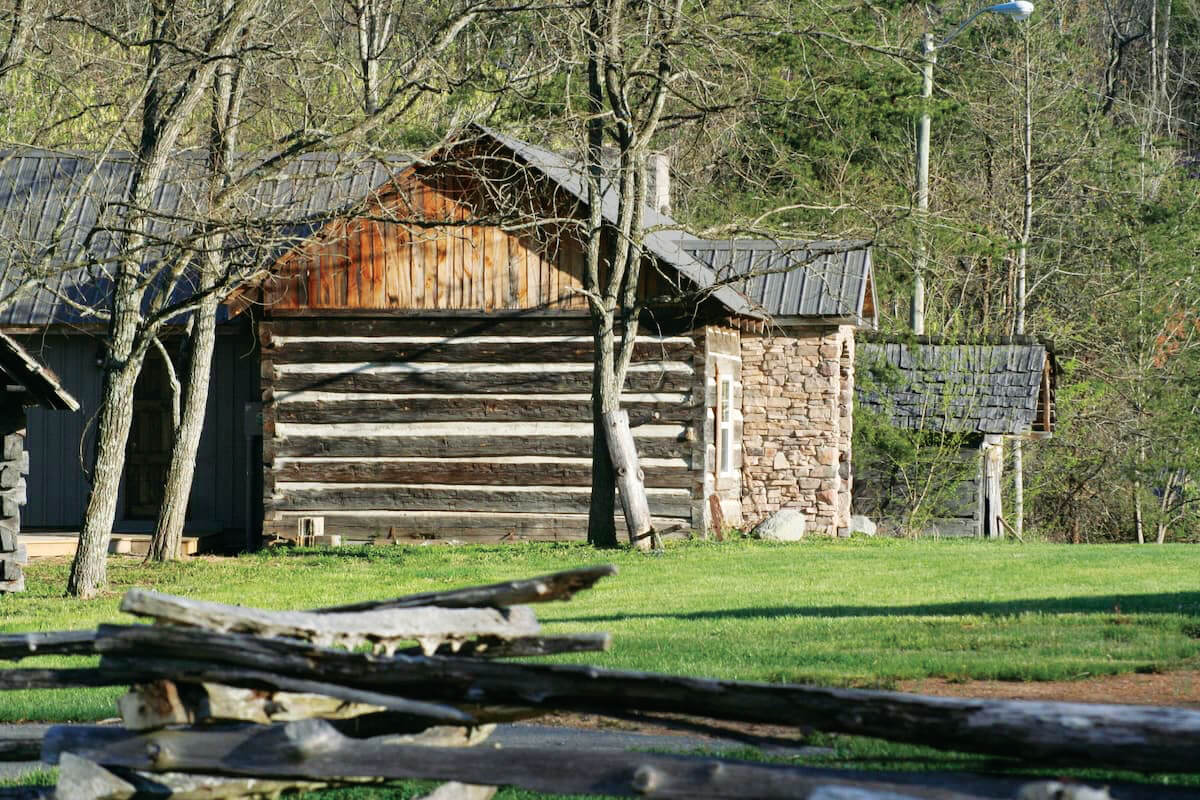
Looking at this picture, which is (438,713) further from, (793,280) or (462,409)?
(793,280)

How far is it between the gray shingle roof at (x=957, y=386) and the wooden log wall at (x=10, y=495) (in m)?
16.3

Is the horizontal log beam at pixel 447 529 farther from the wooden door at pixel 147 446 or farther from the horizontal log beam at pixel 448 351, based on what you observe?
the wooden door at pixel 147 446

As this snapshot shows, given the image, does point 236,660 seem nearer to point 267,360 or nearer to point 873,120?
point 267,360

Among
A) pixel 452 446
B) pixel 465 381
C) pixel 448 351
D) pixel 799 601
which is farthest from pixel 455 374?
pixel 799 601

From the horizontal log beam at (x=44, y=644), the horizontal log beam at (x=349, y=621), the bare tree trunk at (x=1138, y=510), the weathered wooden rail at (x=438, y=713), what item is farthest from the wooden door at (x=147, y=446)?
the bare tree trunk at (x=1138, y=510)

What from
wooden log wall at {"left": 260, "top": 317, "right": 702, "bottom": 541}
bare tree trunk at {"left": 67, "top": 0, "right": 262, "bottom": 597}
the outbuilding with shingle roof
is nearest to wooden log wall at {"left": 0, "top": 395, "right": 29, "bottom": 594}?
bare tree trunk at {"left": 67, "top": 0, "right": 262, "bottom": 597}

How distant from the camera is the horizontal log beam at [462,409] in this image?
70.5 feet

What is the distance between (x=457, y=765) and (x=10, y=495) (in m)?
12.3

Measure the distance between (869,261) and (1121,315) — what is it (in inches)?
539

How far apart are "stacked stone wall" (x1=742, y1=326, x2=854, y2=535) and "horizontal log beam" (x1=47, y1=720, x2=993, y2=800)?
1905 centimetres

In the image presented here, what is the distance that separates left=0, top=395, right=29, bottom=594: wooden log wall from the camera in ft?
52.1

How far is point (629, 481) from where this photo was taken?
779 inches

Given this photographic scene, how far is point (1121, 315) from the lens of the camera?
35812 mm

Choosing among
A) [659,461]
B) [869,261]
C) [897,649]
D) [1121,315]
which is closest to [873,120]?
[1121,315]
